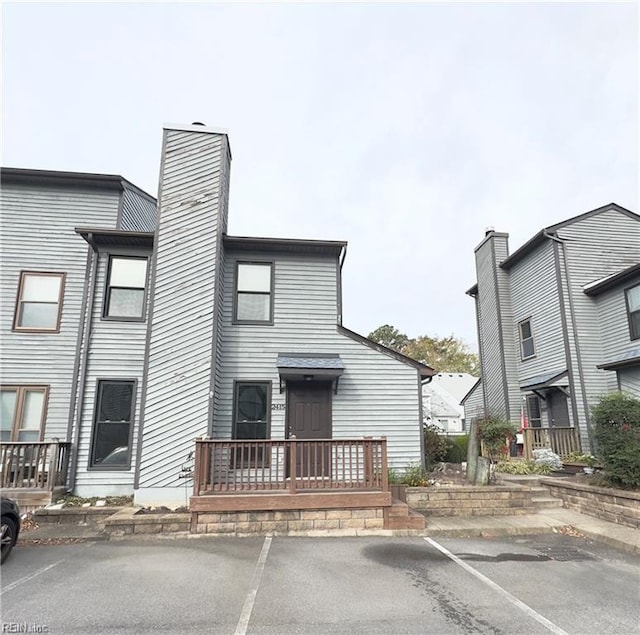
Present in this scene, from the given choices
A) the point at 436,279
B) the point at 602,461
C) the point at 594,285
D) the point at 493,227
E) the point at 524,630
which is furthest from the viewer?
the point at 436,279

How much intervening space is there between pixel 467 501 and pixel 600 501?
2245 mm

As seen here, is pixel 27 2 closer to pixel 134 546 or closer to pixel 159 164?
pixel 159 164

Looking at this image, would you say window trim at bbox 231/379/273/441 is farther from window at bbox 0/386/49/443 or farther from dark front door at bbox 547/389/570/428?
dark front door at bbox 547/389/570/428

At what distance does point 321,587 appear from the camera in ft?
14.1

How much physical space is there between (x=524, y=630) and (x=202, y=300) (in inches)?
296

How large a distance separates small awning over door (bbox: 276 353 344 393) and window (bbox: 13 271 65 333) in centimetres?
535

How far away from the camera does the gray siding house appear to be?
841 cm

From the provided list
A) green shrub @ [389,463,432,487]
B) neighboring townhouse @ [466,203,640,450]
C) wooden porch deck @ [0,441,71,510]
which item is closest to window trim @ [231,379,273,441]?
green shrub @ [389,463,432,487]

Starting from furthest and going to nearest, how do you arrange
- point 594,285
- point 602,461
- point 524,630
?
point 594,285, point 602,461, point 524,630

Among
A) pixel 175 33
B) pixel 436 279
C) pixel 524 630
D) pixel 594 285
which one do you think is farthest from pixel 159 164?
pixel 436 279

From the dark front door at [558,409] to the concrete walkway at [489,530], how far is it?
240 inches

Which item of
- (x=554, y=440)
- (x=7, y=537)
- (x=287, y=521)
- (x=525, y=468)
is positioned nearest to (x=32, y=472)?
(x=7, y=537)

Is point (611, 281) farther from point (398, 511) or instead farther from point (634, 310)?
point (398, 511)

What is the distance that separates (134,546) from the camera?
5.84 m
